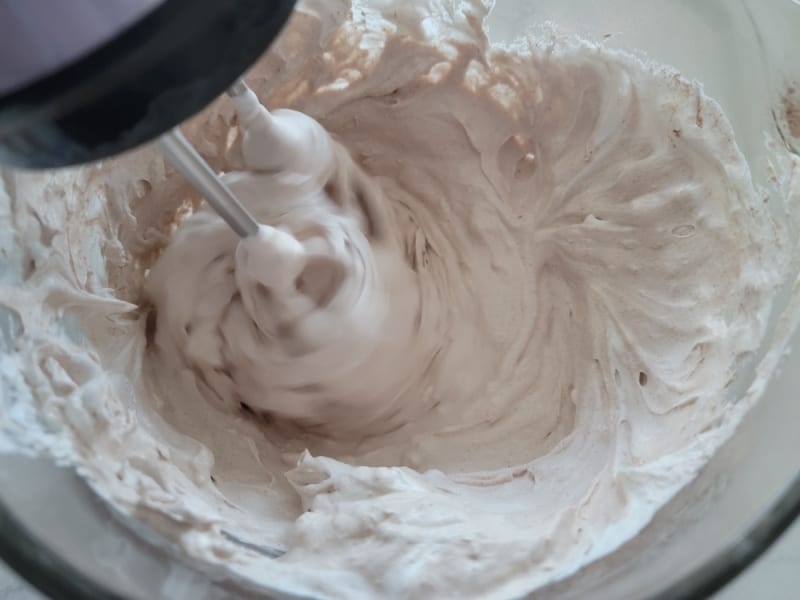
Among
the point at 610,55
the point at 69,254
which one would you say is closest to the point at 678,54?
the point at 610,55

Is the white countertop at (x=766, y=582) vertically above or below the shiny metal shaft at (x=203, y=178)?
below

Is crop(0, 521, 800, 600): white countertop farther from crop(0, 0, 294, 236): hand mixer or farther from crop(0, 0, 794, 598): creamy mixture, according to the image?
crop(0, 0, 294, 236): hand mixer

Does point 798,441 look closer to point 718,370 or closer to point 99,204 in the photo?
point 718,370

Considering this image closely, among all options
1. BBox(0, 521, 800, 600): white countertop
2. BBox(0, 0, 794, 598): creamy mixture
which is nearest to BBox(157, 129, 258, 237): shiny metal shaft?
BBox(0, 0, 794, 598): creamy mixture

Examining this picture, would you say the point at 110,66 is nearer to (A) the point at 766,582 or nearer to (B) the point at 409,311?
(B) the point at 409,311

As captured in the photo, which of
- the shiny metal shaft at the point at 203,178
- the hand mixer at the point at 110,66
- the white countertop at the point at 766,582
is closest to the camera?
the hand mixer at the point at 110,66

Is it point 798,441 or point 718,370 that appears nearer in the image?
point 798,441

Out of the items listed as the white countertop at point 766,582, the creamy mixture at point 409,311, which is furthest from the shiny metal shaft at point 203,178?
the white countertop at point 766,582

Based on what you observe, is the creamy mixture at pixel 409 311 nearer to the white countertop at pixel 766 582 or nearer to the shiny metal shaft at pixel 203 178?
the shiny metal shaft at pixel 203 178
